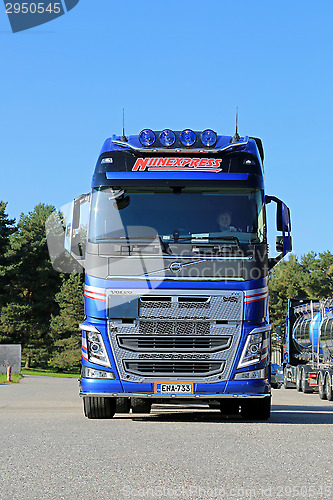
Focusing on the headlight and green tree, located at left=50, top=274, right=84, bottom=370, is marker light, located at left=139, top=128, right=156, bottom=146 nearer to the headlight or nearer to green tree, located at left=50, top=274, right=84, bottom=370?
the headlight

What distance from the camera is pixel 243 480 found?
22.7 feet

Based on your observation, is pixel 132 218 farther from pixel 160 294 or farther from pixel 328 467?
pixel 328 467

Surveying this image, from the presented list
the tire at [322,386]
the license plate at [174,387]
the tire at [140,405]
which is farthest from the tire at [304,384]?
the license plate at [174,387]

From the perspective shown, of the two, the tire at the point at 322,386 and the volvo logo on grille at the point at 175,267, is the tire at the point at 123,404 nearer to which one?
the volvo logo on grille at the point at 175,267

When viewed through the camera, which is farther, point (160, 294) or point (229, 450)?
point (160, 294)

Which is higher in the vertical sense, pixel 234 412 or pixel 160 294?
pixel 160 294

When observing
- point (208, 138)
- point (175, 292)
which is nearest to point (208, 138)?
point (208, 138)

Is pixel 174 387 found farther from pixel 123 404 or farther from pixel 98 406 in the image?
pixel 123 404

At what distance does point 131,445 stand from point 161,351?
2.67 m

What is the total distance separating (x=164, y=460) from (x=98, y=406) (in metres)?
5.29

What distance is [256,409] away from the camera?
1378cm

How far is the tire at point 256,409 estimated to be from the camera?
13.7m

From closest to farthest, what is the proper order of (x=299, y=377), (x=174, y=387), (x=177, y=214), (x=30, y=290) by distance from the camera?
(x=174, y=387) → (x=177, y=214) → (x=299, y=377) → (x=30, y=290)

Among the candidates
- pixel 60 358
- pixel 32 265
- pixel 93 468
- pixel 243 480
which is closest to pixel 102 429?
pixel 93 468
